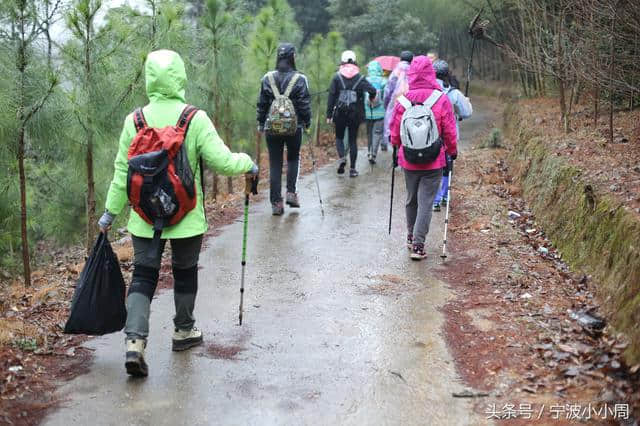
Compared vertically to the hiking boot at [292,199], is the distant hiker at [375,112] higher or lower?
higher

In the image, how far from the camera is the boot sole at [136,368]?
15.1 feet

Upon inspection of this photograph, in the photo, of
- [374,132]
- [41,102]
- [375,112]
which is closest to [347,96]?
[375,112]

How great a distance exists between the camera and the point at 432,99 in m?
7.30

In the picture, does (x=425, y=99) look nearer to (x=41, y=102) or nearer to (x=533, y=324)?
(x=533, y=324)

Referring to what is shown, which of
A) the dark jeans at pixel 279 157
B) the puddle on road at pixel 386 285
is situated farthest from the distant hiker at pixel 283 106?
the puddle on road at pixel 386 285

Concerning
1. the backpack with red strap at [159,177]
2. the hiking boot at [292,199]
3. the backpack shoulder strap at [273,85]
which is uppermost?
the backpack shoulder strap at [273,85]

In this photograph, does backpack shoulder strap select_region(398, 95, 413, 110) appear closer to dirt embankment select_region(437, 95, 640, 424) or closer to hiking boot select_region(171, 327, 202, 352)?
dirt embankment select_region(437, 95, 640, 424)

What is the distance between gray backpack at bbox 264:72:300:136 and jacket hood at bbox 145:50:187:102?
3992 mm

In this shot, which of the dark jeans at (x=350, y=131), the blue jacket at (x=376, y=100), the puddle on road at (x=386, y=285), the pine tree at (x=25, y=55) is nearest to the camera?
the puddle on road at (x=386, y=285)

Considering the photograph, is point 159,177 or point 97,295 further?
point 97,295

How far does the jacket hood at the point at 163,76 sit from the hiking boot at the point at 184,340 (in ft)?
5.76

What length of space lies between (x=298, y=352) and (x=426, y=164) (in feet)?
9.79

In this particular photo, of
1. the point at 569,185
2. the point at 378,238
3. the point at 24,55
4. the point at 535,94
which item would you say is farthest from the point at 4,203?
the point at 535,94

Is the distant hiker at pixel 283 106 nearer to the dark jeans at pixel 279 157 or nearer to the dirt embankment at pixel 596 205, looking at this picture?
the dark jeans at pixel 279 157
